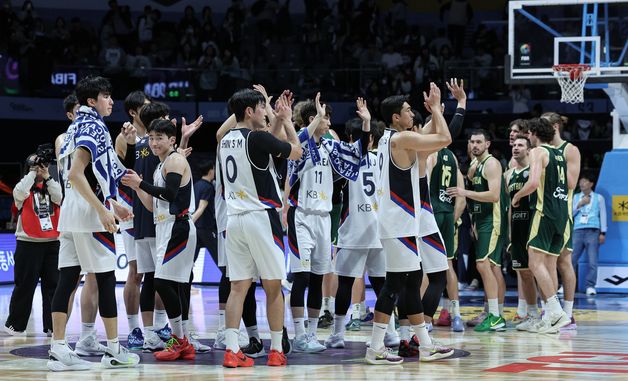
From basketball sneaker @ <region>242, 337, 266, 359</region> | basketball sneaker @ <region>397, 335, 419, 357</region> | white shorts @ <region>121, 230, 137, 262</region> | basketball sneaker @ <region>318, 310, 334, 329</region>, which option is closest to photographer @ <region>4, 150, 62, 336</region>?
white shorts @ <region>121, 230, 137, 262</region>

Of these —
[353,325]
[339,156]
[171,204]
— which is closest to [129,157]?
[171,204]

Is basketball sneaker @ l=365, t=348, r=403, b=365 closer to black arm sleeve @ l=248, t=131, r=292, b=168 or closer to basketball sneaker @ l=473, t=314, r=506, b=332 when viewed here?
black arm sleeve @ l=248, t=131, r=292, b=168

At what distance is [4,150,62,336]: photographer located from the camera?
35.4 ft

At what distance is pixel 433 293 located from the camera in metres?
8.94

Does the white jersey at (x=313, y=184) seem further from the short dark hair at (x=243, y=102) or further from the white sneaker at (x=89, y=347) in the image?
the white sneaker at (x=89, y=347)

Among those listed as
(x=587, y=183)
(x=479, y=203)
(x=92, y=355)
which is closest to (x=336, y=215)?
(x=479, y=203)

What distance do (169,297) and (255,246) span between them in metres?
1.02

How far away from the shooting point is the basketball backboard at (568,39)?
14.8 metres

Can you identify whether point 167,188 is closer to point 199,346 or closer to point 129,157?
point 129,157

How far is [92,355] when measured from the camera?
8.65m

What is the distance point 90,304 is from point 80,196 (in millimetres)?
990

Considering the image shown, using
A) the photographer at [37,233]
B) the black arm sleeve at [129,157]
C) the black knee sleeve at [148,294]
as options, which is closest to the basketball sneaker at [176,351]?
the black knee sleeve at [148,294]

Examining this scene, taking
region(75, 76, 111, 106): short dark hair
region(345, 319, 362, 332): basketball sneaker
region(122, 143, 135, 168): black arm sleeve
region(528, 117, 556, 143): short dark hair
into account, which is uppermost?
region(75, 76, 111, 106): short dark hair

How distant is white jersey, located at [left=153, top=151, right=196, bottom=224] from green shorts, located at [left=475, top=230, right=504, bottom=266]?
3718 mm
